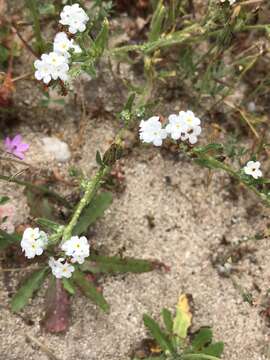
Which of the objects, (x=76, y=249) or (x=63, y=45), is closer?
(x=76, y=249)

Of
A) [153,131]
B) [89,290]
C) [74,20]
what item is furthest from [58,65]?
[89,290]

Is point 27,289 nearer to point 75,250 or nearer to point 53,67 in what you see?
point 75,250

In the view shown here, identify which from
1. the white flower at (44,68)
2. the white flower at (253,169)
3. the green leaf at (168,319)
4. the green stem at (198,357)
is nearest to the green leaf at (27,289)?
the green leaf at (168,319)

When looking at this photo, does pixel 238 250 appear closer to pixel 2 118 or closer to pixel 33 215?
pixel 33 215

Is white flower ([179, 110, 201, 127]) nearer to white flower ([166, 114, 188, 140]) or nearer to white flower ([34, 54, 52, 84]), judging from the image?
white flower ([166, 114, 188, 140])

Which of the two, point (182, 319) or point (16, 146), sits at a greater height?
point (16, 146)
